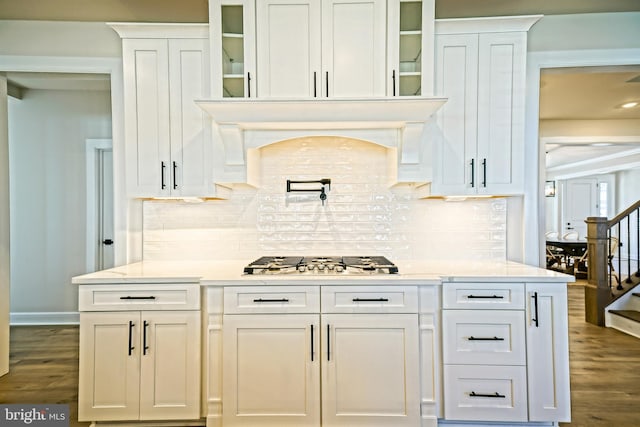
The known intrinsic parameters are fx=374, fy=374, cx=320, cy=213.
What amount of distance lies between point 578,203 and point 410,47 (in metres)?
11.9

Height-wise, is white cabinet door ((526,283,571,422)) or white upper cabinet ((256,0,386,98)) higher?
white upper cabinet ((256,0,386,98))

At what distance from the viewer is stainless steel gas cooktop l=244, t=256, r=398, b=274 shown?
2.14 m

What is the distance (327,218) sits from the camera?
2.70 metres

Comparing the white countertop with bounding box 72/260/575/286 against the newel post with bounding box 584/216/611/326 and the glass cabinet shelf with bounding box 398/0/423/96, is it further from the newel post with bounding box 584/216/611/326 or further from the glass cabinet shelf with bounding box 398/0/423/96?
the newel post with bounding box 584/216/611/326

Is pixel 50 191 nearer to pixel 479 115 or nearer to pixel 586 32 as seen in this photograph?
pixel 479 115

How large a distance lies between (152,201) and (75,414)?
1425 mm

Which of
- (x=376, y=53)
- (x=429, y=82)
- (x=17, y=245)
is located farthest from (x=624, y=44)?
(x=17, y=245)

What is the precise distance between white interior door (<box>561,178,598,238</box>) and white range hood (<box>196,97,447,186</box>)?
1144 cm

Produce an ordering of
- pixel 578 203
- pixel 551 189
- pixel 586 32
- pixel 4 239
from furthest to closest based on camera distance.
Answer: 1. pixel 551 189
2. pixel 578 203
3. pixel 4 239
4. pixel 586 32

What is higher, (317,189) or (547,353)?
(317,189)

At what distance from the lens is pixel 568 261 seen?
28.0 feet

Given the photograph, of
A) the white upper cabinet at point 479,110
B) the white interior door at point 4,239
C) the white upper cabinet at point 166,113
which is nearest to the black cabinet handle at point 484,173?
the white upper cabinet at point 479,110

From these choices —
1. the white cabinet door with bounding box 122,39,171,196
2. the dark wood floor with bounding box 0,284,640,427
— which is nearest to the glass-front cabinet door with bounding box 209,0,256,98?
the white cabinet door with bounding box 122,39,171,196

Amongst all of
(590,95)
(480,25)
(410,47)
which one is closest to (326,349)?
(410,47)
